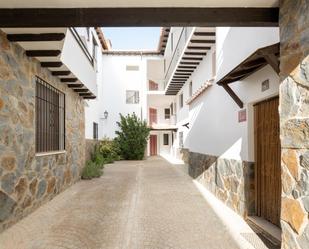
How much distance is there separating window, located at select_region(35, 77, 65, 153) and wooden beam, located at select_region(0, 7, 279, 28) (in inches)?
119

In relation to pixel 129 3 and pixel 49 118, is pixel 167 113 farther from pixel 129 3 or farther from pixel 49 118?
pixel 129 3

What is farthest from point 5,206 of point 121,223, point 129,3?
point 129,3

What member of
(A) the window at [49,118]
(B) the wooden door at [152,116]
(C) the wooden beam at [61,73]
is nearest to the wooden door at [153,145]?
(B) the wooden door at [152,116]

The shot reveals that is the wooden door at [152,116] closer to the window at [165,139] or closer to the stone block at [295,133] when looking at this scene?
the window at [165,139]

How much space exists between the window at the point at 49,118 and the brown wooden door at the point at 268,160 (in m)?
5.28

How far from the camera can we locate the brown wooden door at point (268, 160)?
4770 mm

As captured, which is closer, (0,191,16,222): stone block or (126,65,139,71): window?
(0,191,16,222): stone block

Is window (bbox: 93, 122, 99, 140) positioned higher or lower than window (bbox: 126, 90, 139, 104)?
lower

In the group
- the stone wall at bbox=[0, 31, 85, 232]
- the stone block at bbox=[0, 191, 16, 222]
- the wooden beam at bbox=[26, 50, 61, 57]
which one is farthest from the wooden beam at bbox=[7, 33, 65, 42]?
the stone block at bbox=[0, 191, 16, 222]

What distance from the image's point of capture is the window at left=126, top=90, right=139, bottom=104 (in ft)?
76.5

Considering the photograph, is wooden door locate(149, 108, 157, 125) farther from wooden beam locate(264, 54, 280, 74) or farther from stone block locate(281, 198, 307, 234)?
stone block locate(281, 198, 307, 234)

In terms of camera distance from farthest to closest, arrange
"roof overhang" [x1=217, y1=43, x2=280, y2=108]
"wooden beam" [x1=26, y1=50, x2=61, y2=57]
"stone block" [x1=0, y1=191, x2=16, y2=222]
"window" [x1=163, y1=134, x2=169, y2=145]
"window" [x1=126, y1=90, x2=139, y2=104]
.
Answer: "window" [x1=163, y1=134, x2=169, y2=145] < "window" [x1=126, y1=90, x2=139, y2=104] < "wooden beam" [x1=26, y1=50, x2=61, y2=57] < "stone block" [x1=0, y1=191, x2=16, y2=222] < "roof overhang" [x1=217, y1=43, x2=280, y2=108]

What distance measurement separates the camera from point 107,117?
72.5 feet

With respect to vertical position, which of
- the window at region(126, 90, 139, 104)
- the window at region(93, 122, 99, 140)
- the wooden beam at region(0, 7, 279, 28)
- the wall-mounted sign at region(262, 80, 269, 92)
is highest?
the window at region(126, 90, 139, 104)
